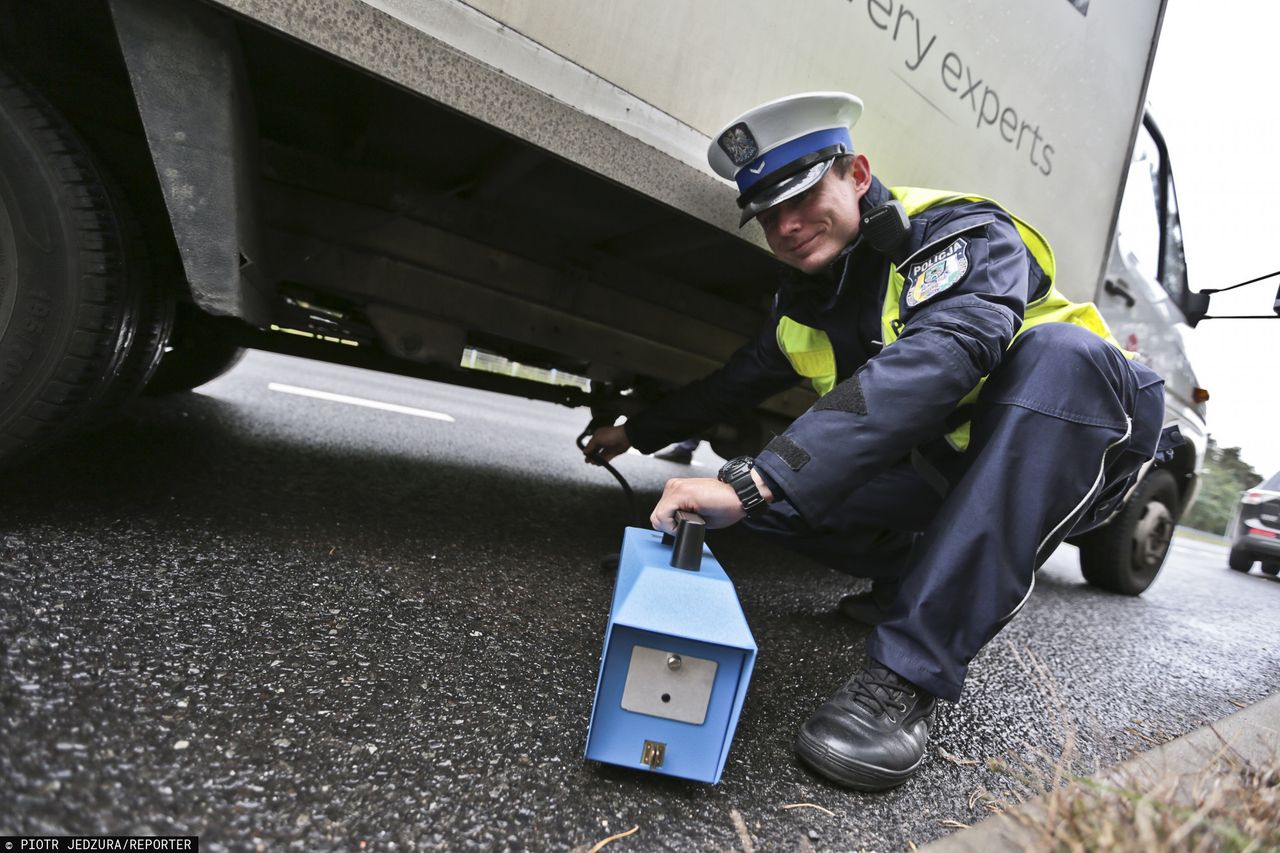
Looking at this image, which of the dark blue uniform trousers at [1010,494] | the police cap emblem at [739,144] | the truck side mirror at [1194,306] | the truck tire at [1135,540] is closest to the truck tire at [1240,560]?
the truck tire at [1135,540]

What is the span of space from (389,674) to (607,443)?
2.77ft

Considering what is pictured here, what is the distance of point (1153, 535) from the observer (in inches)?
115

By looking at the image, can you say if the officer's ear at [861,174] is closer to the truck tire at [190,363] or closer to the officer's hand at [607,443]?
the officer's hand at [607,443]

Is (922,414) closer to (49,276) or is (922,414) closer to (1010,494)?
(1010,494)

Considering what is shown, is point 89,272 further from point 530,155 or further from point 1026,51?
point 1026,51

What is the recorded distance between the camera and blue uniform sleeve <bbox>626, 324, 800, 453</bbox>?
5.45 ft

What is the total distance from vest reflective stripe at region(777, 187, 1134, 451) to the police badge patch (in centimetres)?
6

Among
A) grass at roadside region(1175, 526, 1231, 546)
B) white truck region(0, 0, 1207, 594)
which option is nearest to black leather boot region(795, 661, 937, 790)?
white truck region(0, 0, 1207, 594)

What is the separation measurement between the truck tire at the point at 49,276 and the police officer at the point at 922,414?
1.01m

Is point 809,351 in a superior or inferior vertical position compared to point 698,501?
superior

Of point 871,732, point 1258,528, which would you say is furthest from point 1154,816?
point 1258,528

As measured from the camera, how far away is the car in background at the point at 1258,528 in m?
6.14

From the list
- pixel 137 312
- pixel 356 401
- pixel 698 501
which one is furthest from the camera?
pixel 356 401

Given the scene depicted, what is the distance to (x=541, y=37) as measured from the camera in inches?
42.4
